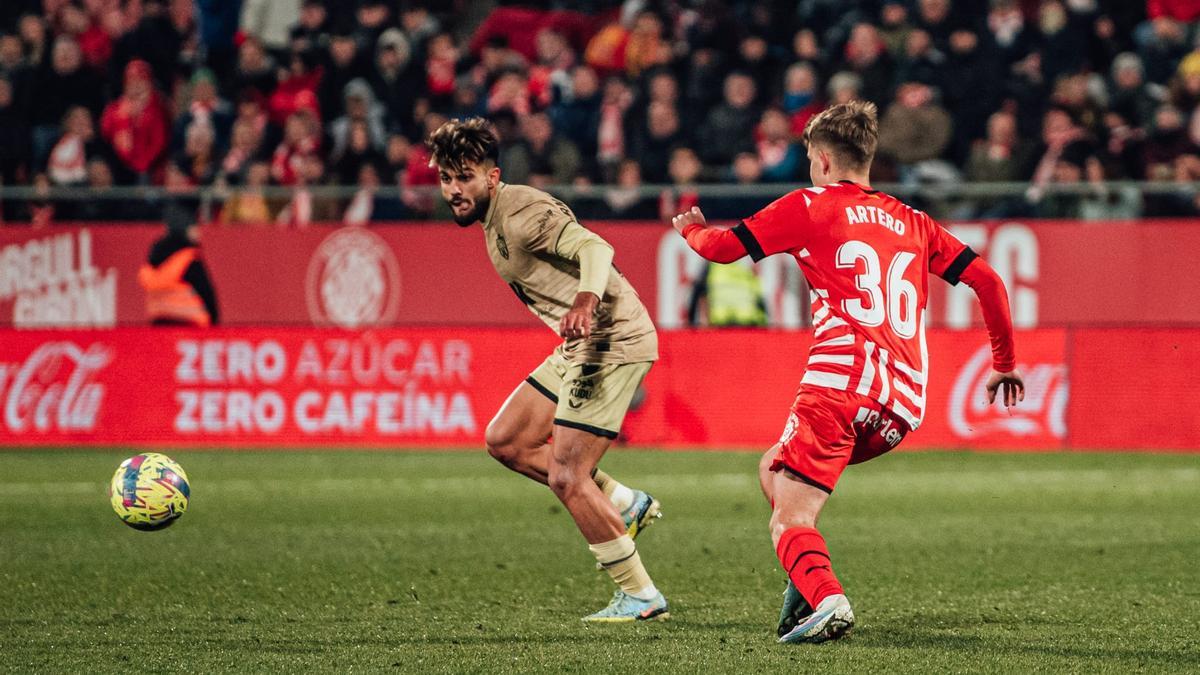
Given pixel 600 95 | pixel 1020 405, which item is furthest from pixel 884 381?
→ pixel 600 95

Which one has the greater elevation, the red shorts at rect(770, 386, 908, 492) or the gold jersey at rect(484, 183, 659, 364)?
the gold jersey at rect(484, 183, 659, 364)

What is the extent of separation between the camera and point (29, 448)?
16.1 meters

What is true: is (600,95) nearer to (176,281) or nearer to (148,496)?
(176,281)

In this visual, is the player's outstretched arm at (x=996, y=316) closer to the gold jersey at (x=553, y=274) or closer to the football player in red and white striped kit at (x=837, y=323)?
the football player in red and white striped kit at (x=837, y=323)

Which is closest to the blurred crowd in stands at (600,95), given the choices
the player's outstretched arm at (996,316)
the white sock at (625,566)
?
the white sock at (625,566)

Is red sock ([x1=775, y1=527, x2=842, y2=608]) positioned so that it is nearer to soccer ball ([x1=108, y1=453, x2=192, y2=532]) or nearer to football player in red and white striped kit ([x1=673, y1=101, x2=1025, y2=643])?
football player in red and white striped kit ([x1=673, y1=101, x2=1025, y2=643])

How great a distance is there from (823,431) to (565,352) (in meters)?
1.59

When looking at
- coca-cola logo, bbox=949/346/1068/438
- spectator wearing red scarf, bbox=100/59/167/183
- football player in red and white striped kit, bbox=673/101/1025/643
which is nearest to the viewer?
football player in red and white striped kit, bbox=673/101/1025/643

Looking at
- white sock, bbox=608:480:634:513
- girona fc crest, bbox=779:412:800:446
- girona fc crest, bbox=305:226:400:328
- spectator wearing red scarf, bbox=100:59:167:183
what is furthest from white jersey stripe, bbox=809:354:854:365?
spectator wearing red scarf, bbox=100:59:167:183

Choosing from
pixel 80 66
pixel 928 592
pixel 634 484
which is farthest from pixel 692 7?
pixel 928 592

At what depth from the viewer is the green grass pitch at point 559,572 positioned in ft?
21.1

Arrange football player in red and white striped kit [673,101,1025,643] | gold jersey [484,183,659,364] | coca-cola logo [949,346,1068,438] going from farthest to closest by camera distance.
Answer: coca-cola logo [949,346,1068,438]
gold jersey [484,183,659,364]
football player in red and white striped kit [673,101,1025,643]

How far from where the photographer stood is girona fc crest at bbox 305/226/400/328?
18328 millimetres

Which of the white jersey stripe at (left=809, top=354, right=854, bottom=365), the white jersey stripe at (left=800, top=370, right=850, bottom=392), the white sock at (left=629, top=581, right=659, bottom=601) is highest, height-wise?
the white jersey stripe at (left=809, top=354, right=854, bottom=365)
